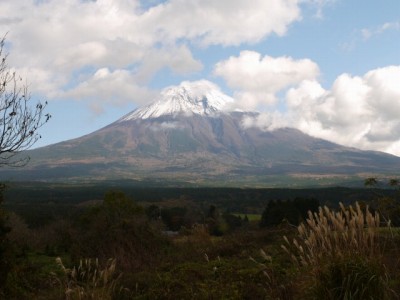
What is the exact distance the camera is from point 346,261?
5508 millimetres

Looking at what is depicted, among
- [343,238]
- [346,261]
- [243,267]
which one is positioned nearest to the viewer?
[346,261]

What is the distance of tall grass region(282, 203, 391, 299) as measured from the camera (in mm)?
5332

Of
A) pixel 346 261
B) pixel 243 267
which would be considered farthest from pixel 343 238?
pixel 243 267

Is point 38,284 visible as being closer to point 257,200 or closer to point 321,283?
point 321,283

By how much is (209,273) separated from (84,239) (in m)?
7.59

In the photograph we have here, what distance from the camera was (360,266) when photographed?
17.9 ft

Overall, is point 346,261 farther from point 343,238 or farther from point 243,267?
point 243,267

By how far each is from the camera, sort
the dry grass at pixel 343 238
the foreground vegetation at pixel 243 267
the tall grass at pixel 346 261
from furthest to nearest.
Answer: the dry grass at pixel 343 238 < the foreground vegetation at pixel 243 267 < the tall grass at pixel 346 261

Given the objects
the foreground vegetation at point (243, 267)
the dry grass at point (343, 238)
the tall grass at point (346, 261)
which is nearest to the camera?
the tall grass at point (346, 261)

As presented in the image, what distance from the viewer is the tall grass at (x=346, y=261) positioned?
5.33 meters

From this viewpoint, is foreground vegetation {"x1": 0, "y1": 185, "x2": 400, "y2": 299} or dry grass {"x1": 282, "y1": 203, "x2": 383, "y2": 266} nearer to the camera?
foreground vegetation {"x1": 0, "y1": 185, "x2": 400, "y2": 299}

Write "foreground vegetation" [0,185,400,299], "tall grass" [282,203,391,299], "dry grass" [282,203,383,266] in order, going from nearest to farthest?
"tall grass" [282,203,391,299], "foreground vegetation" [0,185,400,299], "dry grass" [282,203,383,266]

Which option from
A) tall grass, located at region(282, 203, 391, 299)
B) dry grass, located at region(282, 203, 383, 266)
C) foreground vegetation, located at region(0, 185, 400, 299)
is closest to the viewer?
tall grass, located at region(282, 203, 391, 299)

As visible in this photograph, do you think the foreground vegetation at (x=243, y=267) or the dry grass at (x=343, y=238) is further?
the dry grass at (x=343, y=238)
